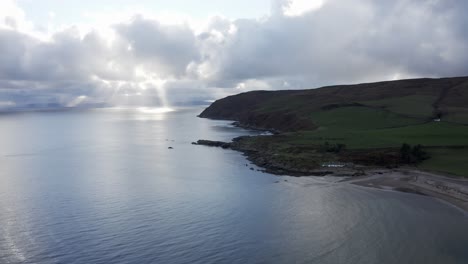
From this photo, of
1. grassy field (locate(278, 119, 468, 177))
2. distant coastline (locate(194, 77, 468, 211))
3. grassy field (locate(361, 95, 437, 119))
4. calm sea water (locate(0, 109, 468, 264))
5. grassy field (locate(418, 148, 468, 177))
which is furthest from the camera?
grassy field (locate(361, 95, 437, 119))

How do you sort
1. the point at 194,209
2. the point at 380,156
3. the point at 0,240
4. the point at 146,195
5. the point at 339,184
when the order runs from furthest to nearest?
the point at 380,156 → the point at 339,184 → the point at 146,195 → the point at 194,209 → the point at 0,240

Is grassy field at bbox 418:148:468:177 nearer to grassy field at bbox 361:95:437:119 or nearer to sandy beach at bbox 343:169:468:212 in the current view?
sandy beach at bbox 343:169:468:212

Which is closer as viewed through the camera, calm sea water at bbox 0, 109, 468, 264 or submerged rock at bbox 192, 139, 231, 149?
calm sea water at bbox 0, 109, 468, 264

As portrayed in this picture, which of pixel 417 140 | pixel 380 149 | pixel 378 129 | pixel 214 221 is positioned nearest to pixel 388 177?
pixel 380 149

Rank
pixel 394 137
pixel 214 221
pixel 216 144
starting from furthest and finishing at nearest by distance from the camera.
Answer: pixel 216 144 < pixel 394 137 < pixel 214 221

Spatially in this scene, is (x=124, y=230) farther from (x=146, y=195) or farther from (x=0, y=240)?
(x=146, y=195)

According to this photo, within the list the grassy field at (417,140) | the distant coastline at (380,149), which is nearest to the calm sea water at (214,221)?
the distant coastline at (380,149)

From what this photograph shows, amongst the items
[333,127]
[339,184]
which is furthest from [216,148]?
[339,184]

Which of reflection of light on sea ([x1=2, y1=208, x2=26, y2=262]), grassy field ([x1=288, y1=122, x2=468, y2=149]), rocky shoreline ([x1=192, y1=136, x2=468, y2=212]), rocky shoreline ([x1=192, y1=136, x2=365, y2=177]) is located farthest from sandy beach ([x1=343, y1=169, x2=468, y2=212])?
reflection of light on sea ([x1=2, y1=208, x2=26, y2=262])

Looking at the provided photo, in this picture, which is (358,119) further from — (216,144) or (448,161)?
(448,161)
